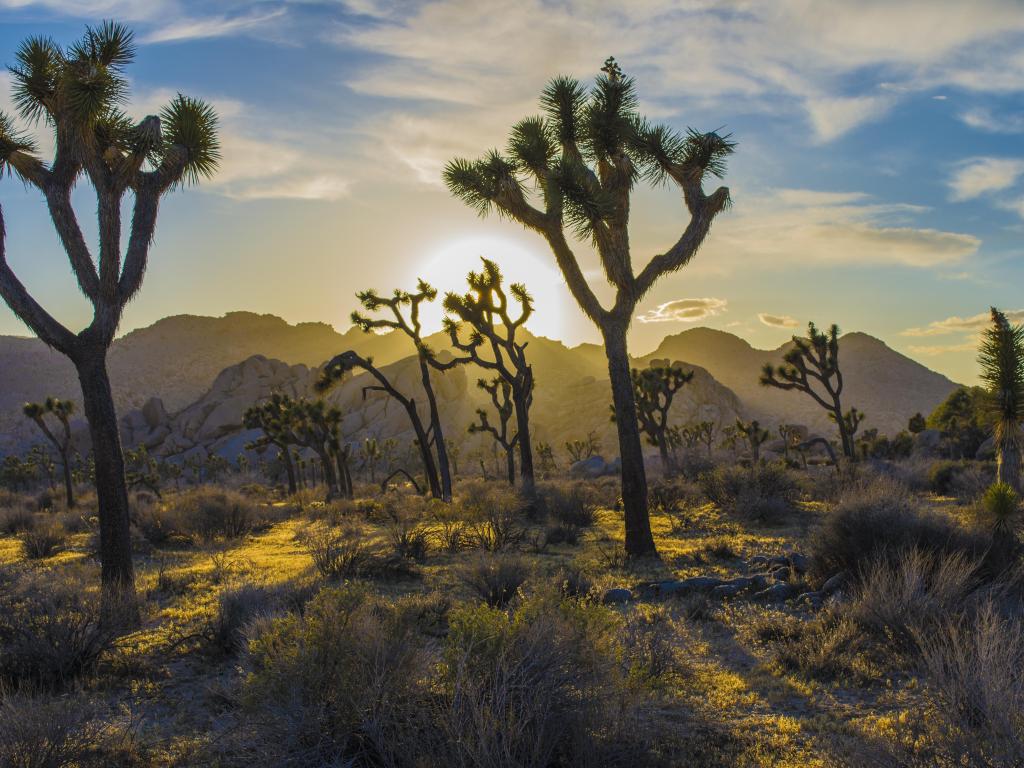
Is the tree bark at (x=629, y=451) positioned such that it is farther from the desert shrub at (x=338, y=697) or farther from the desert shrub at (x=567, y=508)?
the desert shrub at (x=338, y=697)

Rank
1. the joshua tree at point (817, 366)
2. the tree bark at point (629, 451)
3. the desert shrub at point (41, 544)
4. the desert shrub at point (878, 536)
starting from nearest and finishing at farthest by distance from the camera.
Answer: the desert shrub at point (878, 536)
the tree bark at point (629, 451)
the desert shrub at point (41, 544)
the joshua tree at point (817, 366)

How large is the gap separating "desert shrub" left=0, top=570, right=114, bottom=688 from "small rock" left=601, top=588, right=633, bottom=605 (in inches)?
221

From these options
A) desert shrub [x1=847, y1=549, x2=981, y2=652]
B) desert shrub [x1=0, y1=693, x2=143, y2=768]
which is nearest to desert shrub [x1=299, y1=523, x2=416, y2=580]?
desert shrub [x1=0, y1=693, x2=143, y2=768]

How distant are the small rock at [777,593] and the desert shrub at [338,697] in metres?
5.65

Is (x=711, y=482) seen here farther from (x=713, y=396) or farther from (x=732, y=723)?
(x=713, y=396)

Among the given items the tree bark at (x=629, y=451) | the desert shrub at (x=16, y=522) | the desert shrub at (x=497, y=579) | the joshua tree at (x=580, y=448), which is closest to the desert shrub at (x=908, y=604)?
the desert shrub at (x=497, y=579)

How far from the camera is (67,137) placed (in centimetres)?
998

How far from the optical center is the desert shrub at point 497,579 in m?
8.58

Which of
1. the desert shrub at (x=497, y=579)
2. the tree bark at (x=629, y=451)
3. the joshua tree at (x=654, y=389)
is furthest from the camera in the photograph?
the joshua tree at (x=654, y=389)

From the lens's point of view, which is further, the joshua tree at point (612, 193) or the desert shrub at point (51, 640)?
the joshua tree at point (612, 193)

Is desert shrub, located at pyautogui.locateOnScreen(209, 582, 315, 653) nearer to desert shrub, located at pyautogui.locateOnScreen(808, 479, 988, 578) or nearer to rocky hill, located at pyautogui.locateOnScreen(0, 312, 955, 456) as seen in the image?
desert shrub, located at pyautogui.locateOnScreen(808, 479, 988, 578)

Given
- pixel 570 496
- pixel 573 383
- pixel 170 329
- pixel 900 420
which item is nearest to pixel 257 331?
pixel 170 329

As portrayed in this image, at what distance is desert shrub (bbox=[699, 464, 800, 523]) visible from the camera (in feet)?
51.6

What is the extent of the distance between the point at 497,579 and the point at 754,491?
10.7 m
